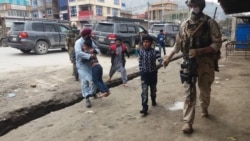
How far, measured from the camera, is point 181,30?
11.9 feet

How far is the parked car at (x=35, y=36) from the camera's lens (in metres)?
12.1

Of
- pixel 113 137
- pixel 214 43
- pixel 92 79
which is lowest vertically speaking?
pixel 113 137

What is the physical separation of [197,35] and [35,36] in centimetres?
1056

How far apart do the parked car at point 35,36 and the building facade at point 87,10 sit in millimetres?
31077

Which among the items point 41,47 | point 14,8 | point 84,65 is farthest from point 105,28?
point 14,8

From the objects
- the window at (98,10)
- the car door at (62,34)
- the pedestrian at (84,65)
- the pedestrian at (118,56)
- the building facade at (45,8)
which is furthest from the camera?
the building facade at (45,8)

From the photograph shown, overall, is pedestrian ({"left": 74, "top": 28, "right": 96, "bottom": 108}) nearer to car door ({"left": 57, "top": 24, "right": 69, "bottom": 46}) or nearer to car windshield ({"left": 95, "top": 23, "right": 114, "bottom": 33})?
car windshield ({"left": 95, "top": 23, "right": 114, "bottom": 33})

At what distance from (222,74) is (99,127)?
17.0 ft

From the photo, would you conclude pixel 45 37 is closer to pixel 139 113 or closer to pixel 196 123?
pixel 139 113

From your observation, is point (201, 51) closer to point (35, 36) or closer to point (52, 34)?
point (35, 36)

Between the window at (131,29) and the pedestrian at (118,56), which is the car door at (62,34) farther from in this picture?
the pedestrian at (118,56)

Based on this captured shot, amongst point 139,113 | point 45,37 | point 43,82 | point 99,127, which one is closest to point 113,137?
point 99,127

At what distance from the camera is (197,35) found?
3459 mm

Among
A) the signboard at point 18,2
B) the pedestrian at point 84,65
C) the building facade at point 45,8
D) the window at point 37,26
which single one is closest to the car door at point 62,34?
the window at point 37,26
